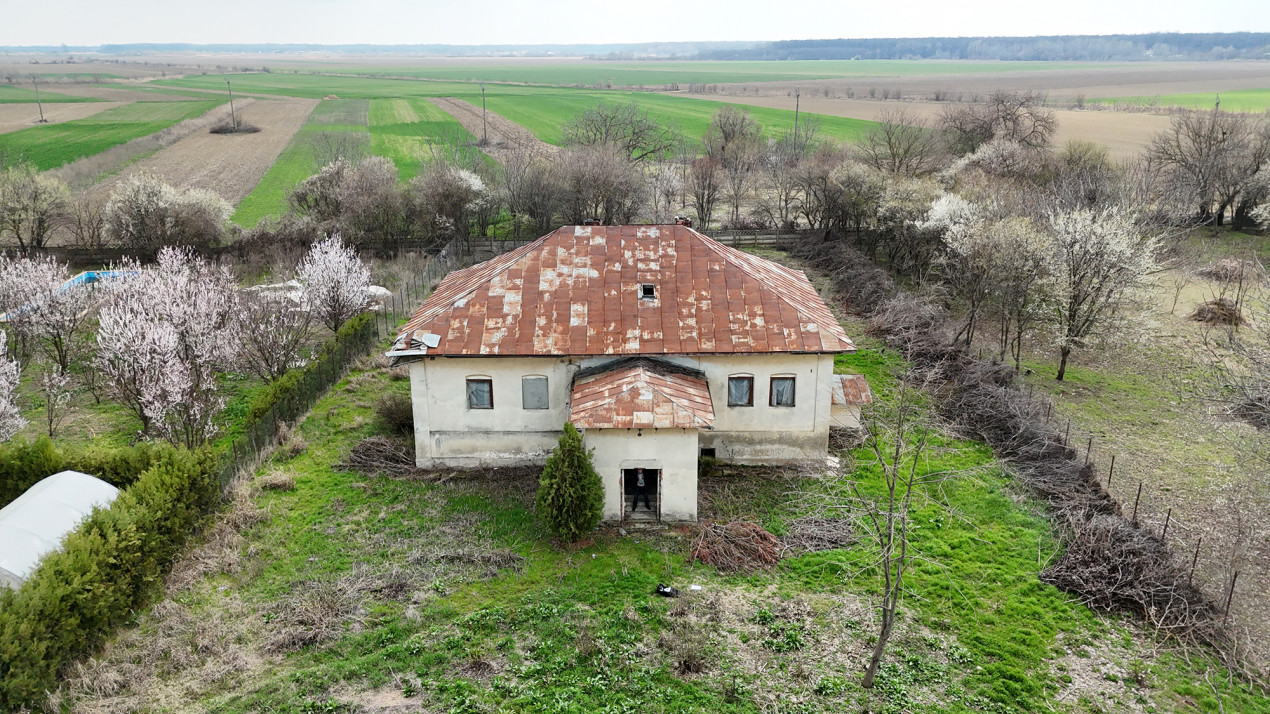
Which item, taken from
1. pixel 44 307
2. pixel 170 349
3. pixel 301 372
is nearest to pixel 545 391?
pixel 301 372

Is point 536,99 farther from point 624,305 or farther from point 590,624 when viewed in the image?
point 590,624

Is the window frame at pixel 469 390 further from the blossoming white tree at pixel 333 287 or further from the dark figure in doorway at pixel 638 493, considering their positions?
the blossoming white tree at pixel 333 287

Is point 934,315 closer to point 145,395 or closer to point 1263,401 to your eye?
point 1263,401

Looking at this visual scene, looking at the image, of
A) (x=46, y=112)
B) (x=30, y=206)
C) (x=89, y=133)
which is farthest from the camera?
(x=46, y=112)

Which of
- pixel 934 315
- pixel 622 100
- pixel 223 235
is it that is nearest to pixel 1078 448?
pixel 934 315

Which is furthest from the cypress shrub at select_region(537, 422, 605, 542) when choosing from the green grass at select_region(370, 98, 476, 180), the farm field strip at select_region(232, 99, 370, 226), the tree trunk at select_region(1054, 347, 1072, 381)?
the green grass at select_region(370, 98, 476, 180)

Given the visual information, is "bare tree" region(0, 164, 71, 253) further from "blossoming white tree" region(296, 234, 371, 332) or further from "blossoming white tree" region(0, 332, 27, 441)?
"blossoming white tree" region(0, 332, 27, 441)
